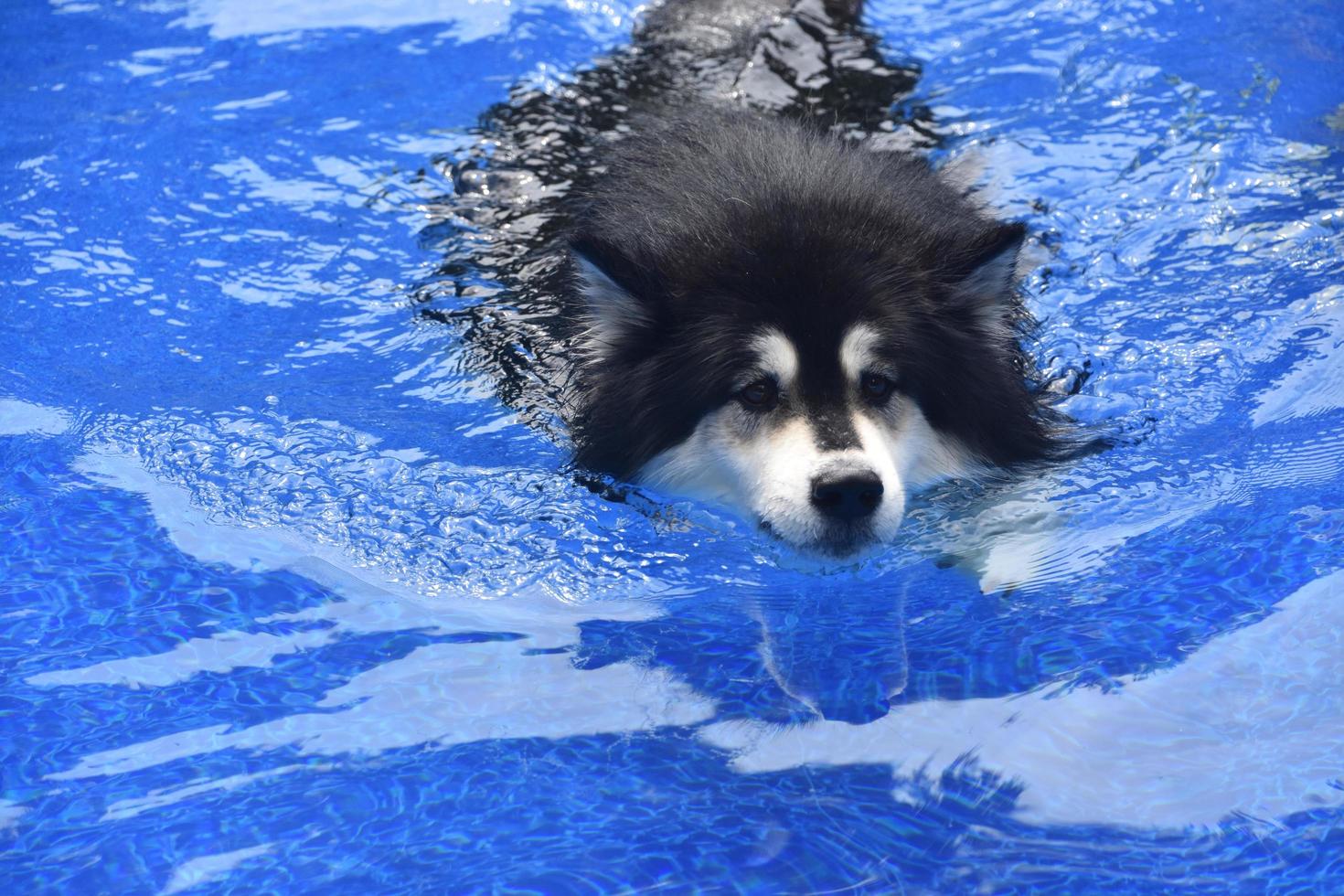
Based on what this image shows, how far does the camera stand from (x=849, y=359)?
3.66 metres

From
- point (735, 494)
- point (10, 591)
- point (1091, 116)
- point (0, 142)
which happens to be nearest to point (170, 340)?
point (10, 591)

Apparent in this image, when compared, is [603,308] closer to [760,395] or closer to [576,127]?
[760,395]

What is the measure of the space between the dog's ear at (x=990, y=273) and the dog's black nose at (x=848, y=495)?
73 centimetres

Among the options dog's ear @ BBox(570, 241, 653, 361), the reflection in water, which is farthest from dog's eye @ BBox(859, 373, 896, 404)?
the reflection in water

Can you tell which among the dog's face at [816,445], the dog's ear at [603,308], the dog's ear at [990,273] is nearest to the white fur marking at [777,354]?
the dog's face at [816,445]

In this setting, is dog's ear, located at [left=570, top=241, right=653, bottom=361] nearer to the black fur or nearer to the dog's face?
the black fur

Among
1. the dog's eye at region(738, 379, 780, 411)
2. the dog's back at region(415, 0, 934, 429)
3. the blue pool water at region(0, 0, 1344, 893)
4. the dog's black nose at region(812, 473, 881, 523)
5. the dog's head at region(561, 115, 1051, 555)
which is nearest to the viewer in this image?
the blue pool water at region(0, 0, 1344, 893)

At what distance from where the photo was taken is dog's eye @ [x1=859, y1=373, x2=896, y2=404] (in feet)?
12.2

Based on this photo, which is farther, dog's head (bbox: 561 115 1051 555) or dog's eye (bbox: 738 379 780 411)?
dog's eye (bbox: 738 379 780 411)

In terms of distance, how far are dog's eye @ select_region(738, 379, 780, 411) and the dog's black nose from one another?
360mm

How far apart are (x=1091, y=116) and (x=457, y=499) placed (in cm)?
370

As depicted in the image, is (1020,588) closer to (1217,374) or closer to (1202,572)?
(1202,572)

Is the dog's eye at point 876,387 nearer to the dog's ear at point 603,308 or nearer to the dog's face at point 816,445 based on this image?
the dog's face at point 816,445

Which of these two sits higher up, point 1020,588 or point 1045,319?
point 1045,319
